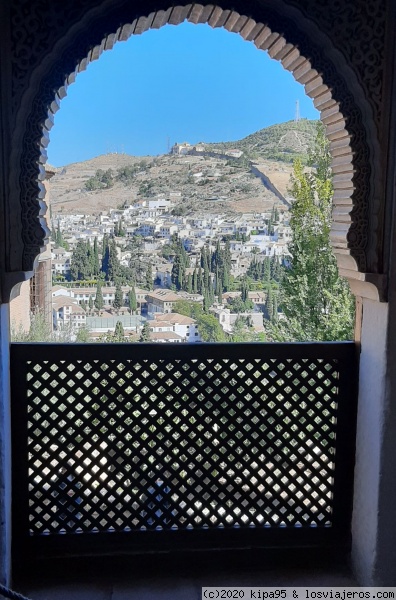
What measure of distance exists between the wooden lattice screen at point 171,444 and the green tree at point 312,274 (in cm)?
848

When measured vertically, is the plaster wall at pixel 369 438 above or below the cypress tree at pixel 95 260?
below

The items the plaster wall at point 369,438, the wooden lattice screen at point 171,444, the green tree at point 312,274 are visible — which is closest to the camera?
the plaster wall at point 369,438

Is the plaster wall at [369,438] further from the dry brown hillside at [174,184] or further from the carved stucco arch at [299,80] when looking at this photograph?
the dry brown hillside at [174,184]

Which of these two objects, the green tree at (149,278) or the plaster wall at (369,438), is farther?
the green tree at (149,278)

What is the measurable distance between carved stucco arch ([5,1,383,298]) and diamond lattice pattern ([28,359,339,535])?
0.69 m

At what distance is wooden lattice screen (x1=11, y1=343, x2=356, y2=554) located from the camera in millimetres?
2803

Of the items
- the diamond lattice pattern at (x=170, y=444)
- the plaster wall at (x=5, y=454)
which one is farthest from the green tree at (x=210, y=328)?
the plaster wall at (x=5, y=454)

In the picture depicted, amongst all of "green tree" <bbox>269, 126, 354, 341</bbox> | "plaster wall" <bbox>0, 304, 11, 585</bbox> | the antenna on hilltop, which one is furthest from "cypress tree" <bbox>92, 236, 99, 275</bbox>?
the antenna on hilltop

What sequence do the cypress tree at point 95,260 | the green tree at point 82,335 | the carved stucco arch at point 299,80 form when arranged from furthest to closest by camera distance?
the cypress tree at point 95,260 < the green tree at point 82,335 < the carved stucco arch at point 299,80

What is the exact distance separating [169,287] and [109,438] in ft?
22.9

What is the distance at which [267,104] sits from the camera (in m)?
16.9

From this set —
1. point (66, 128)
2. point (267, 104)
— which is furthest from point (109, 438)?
point (267, 104)

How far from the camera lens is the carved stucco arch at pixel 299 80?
7.75ft

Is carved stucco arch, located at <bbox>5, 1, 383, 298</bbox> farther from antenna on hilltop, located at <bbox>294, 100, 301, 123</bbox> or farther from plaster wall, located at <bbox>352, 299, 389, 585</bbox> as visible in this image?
antenna on hilltop, located at <bbox>294, 100, 301, 123</bbox>
